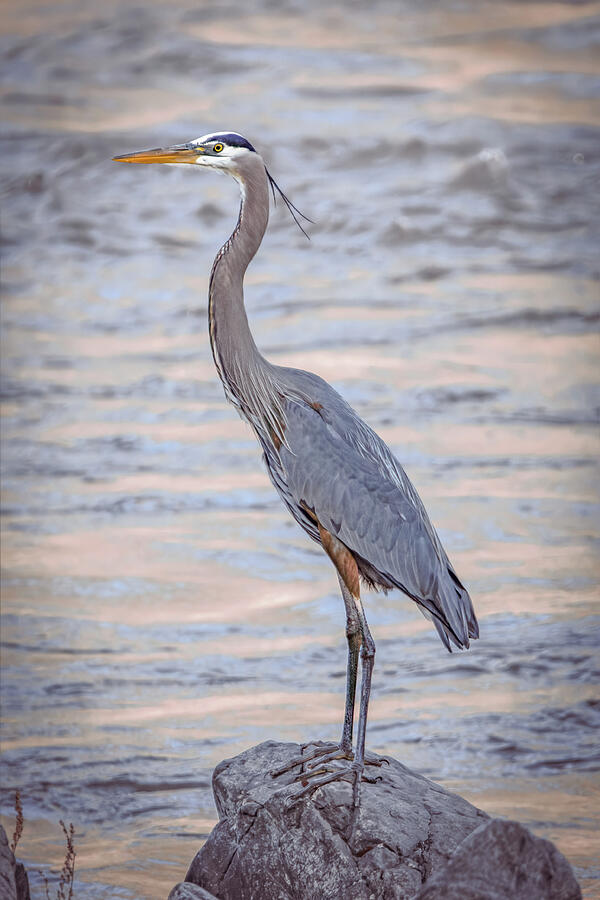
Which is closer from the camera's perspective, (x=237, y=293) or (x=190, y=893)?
(x=190, y=893)

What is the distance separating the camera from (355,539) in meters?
4.64

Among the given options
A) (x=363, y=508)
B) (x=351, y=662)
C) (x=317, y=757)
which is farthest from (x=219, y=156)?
(x=317, y=757)

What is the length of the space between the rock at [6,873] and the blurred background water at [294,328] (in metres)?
4.46

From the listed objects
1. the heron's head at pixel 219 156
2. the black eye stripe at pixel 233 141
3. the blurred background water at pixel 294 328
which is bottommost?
the blurred background water at pixel 294 328

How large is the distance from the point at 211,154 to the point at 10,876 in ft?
9.47

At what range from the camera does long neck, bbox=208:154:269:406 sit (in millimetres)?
4605

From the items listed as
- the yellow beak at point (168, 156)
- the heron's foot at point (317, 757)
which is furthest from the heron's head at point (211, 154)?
the heron's foot at point (317, 757)

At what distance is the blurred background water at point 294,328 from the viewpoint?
32.1 feet

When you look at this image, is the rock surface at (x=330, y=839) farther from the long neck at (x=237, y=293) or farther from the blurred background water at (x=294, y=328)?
the blurred background water at (x=294, y=328)

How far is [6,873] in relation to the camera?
4.24 metres

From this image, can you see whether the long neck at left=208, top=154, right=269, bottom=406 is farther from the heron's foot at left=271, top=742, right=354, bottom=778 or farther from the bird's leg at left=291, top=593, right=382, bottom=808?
the heron's foot at left=271, top=742, right=354, bottom=778

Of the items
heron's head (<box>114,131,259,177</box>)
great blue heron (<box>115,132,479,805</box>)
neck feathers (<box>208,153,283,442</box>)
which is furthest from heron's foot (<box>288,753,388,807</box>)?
heron's head (<box>114,131,259,177</box>)

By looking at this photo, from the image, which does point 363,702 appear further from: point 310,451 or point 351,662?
point 310,451

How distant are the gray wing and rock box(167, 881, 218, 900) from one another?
1310mm
